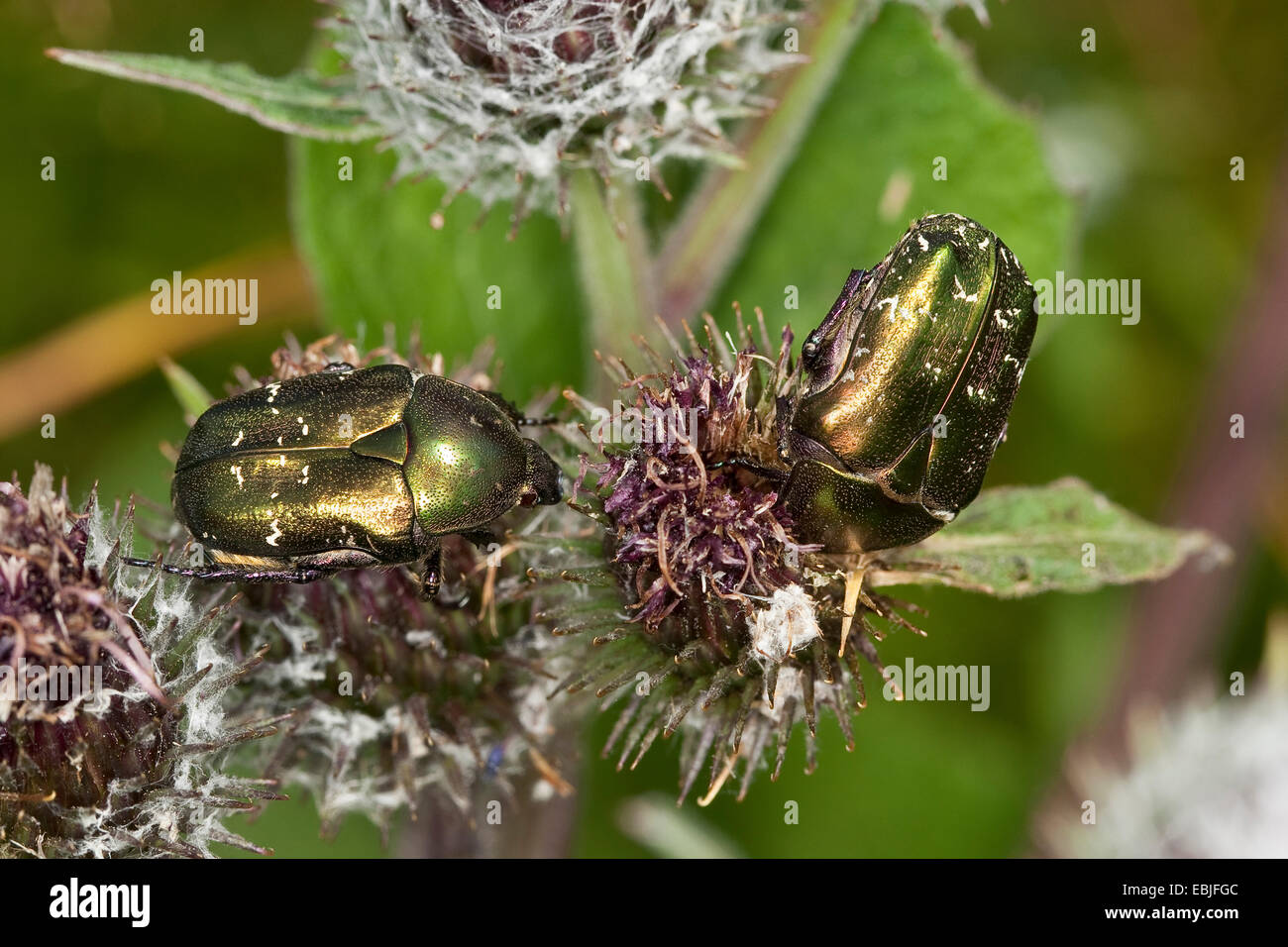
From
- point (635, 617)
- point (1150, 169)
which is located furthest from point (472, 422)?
point (1150, 169)

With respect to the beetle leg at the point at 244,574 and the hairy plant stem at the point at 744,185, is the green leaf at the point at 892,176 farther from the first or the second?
the beetle leg at the point at 244,574

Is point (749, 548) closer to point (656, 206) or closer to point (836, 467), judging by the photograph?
point (836, 467)

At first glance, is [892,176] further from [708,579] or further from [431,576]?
[431,576]

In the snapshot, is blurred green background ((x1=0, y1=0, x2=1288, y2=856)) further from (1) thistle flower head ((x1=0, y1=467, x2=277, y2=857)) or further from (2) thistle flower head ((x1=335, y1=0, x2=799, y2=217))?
(1) thistle flower head ((x1=0, y1=467, x2=277, y2=857))

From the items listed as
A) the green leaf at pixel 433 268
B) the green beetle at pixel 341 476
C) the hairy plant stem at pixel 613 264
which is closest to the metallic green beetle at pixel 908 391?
the green beetle at pixel 341 476

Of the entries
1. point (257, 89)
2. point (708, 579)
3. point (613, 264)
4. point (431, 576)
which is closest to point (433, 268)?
point (613, 264)

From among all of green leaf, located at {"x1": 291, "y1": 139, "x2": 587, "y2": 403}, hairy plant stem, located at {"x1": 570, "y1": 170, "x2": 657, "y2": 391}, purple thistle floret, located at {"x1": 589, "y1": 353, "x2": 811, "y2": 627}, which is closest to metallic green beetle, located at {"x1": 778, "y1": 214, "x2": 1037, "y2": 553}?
purple thistle floret, located at {"x1": 589, "y1": 353, "x2": 811, "y2": 627}
